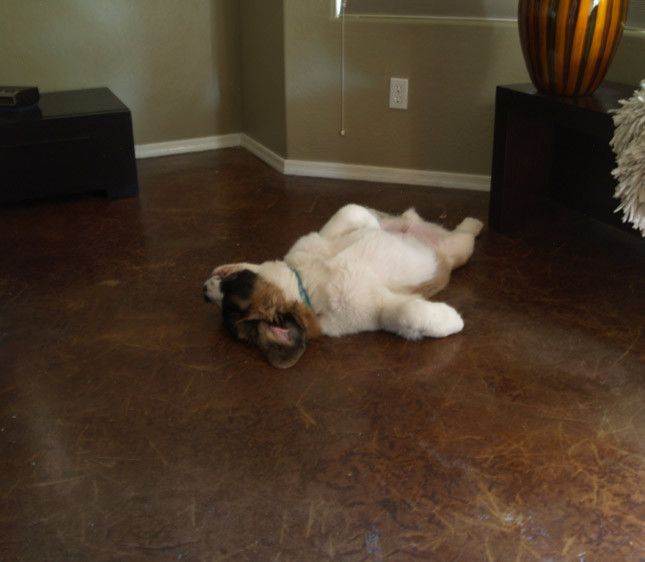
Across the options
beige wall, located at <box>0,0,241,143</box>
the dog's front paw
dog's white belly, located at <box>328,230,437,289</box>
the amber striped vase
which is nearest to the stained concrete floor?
the dog's front paw

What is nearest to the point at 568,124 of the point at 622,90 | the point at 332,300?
the point at 622,90

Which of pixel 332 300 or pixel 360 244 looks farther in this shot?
pixel 360 244

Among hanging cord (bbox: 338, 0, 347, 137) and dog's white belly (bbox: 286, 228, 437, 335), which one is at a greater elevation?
hanging cord (bbox: 338, 0, 347, 137)

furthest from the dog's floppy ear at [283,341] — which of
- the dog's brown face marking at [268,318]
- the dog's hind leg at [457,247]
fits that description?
the dog's hind leg at [457,247]

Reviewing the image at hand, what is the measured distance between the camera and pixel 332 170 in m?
3.00

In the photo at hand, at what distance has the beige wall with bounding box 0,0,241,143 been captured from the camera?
2977mm

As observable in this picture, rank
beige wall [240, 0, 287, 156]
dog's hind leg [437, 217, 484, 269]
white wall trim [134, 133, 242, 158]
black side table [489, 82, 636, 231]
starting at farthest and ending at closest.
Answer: white wall trim [134, 133, 242, 158] → beige wall [240, 0, 287, 156] → black side table [489, 82, 636, 231] → dog's hind leg [437, 217, 484, 269]

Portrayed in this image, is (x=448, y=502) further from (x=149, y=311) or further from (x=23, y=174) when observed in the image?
(x=23, y=174)

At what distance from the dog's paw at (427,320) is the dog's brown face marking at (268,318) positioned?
0.22 meters

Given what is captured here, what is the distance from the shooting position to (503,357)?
1.67 m

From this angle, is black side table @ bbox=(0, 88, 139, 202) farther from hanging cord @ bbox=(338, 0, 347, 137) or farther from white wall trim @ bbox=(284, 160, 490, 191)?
hanging cord @ bbox=(338, 0, 347, 137)

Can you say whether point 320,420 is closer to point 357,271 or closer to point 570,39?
point 357,271

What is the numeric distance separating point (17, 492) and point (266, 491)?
17.9 inches

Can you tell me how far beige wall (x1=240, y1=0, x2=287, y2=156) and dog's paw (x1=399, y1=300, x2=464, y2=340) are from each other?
1530 mm
